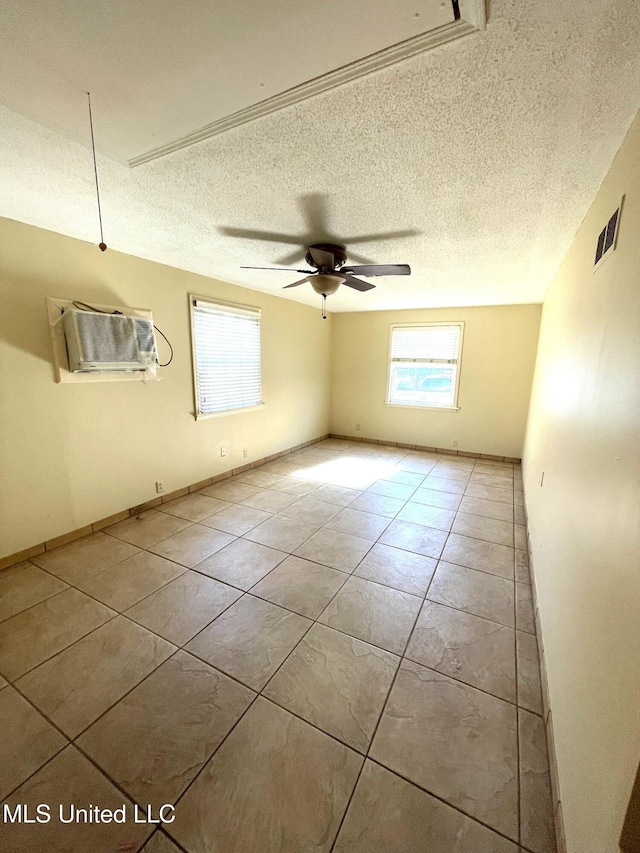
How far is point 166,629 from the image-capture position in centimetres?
179

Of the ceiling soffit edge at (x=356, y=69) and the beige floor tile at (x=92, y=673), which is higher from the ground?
the ceiling soffit edge at (x=356, y=69)

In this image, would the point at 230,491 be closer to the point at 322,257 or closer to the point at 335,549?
the point at 335,549

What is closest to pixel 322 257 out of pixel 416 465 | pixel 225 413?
pixel 225 413

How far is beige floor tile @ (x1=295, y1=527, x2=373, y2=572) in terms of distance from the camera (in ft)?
7.89

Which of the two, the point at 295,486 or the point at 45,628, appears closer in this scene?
the point at 45,628

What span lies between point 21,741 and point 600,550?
86.2 inches

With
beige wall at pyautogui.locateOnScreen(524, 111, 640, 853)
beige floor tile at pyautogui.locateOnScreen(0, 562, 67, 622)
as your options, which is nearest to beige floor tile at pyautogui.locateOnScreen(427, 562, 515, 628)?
beige wall at pyautogui.locateOnScreen(524, 111, 640, 853)

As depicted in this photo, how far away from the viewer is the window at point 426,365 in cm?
507

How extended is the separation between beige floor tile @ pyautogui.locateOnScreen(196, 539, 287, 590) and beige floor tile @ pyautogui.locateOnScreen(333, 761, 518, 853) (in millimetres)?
1236

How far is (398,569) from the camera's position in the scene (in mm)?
2340

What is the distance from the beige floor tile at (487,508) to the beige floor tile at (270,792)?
2474 mm

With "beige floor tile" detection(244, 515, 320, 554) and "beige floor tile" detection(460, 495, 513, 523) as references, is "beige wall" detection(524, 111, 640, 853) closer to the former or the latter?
"beige floor tile" detection(460, 495, 513, 523)

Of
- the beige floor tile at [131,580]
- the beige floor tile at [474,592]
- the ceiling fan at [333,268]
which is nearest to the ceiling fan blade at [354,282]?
the ceiling fan at [333,268]

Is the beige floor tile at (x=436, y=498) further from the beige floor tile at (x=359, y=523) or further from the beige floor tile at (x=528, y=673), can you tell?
the beige floor tile at (x=528, y=673)
